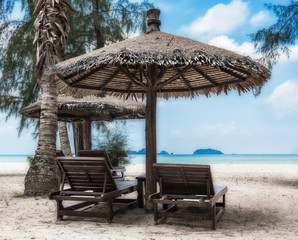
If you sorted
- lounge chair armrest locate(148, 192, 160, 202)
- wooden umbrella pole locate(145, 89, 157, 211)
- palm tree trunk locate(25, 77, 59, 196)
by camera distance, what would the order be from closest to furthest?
1. lounge chair armrest locate(148, 192, 160, 202)
2. wooden umbrella pole locate(145, 89, 157, 211)
3. palm tree trunk locate(25, 77, 59, 196)

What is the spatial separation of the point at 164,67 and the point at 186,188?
6.21 feet

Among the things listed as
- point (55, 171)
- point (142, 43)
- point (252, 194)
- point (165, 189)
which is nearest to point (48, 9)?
point (55, 171)

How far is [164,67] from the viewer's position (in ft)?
18.5

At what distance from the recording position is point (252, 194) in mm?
7848

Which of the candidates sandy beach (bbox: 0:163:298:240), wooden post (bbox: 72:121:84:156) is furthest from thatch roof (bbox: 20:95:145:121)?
sandy beach (bbox: 0:163:298:240)

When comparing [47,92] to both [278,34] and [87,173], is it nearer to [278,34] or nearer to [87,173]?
[87,173]

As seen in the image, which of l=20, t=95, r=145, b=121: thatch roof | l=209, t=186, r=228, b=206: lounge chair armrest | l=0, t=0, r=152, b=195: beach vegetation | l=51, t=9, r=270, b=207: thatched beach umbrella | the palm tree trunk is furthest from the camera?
l=0, t=0, r=152, b=195: beach vegetation

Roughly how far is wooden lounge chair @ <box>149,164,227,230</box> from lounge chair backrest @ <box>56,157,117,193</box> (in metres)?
0.63

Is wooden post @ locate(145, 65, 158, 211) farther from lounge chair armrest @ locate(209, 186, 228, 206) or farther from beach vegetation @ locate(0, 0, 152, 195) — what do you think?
beach vegetation @ locate(0, 0, 152, 195)

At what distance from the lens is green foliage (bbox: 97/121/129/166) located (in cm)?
1346

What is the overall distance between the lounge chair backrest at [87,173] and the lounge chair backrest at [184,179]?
0.68 m

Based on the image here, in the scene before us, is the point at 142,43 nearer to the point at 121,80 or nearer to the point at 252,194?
the point at 121,80

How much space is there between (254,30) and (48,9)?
5.72m

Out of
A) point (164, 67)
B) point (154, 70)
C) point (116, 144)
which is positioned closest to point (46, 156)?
point (154, 70)
